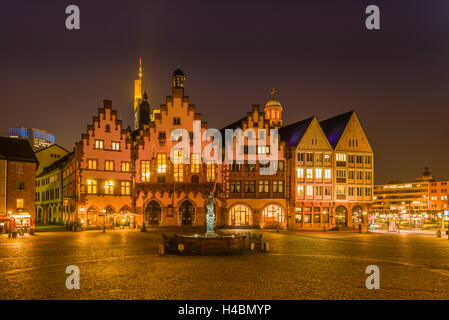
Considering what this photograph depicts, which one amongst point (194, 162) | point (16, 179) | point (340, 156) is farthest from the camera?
point (340, 156)

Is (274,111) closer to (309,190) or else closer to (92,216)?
(309,190)

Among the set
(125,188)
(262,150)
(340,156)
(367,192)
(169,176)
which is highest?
(262,150)

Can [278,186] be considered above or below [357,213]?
above

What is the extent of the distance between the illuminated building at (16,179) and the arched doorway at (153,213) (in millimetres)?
15058

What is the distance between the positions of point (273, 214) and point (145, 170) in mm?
19924

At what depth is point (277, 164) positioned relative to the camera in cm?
6100

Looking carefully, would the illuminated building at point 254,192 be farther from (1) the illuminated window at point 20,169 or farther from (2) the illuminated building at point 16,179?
(1) the illuminated window at point 20,169

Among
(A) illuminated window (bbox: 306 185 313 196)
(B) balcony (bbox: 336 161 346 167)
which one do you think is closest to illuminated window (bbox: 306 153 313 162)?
(A) illuminated window (bbox: 306 185 313 196)

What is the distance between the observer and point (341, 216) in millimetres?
62844

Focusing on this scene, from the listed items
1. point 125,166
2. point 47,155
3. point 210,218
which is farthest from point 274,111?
point 210,218

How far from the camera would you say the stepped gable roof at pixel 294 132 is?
205ft

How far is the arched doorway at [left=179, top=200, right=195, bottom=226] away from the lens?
5888 cm
